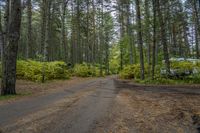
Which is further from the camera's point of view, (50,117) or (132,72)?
(132,72)

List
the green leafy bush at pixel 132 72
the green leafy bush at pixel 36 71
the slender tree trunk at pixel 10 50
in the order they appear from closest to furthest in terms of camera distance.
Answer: the slender tree trunk at pixel 10 50 → the green leafy bush at pixel 36 71 → the green leafy bush at pixel 132 72

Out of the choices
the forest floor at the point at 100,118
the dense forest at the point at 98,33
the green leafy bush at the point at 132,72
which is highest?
the dense forest at the point at 98,33

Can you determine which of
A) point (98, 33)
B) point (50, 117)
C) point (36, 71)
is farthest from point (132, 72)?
point (50, 117)

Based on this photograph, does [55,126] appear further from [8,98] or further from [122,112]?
[8,98]

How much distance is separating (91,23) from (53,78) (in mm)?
19159

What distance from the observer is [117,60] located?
187ft

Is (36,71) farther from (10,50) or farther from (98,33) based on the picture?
(98,33)

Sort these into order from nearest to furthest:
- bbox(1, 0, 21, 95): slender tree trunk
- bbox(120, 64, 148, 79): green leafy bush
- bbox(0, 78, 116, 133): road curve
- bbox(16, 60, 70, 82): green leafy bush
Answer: bbox(0, 78, 116, 133): road curve, bbox(1, 0, 21, 95): slender tree trunk, bbox(16, 60, 70, 82): green leafy bush, bbox(120, 64, 148, 79): green leafy bush

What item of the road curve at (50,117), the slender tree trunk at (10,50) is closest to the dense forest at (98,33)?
the slender tree trunk at (10,50)

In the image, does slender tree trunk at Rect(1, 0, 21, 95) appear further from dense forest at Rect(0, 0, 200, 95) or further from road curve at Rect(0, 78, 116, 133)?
road curve at Rect(0, 78, 116, 133)

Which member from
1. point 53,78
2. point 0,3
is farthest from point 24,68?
point 0,3

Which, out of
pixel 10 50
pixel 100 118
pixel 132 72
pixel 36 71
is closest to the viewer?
pixel 100 118

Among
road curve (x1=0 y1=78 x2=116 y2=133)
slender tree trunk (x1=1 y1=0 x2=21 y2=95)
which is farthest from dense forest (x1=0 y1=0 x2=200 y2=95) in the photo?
road curve (x1=0 y1=78 x2=116 y2=133)

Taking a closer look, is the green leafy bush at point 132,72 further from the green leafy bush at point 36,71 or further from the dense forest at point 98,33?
the green leafy bush at point 36,71
